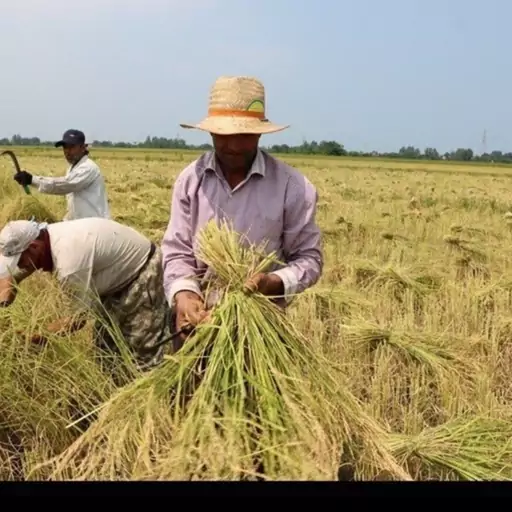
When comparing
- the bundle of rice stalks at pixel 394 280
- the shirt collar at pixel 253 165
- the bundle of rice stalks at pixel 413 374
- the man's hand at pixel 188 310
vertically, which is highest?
the shirt collar at pixel 253 165

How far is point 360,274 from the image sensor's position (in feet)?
16.4

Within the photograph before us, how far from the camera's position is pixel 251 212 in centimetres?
216

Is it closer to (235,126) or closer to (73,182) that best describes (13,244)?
(235,126)

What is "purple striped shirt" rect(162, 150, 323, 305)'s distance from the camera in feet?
7.09

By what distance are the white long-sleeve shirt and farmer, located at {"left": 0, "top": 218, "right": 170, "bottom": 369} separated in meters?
1.57

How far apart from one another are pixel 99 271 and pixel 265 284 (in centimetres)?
93

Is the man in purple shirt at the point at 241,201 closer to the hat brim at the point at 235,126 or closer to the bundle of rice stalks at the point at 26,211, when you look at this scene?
the hat brim at the point at 235,126

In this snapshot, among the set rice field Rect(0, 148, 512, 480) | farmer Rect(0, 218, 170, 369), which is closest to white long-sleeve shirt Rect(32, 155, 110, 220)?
rice field Rect(0, 148, 512, 480)

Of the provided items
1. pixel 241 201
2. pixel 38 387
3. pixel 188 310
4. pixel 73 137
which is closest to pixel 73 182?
pixel 73 137

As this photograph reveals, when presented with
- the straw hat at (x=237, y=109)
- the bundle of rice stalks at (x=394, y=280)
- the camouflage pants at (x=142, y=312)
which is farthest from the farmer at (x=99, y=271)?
the bundle of rice stalks at (x=394, y=280)

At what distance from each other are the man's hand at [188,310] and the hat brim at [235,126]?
1.37 ft

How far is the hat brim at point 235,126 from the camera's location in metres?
2.05
